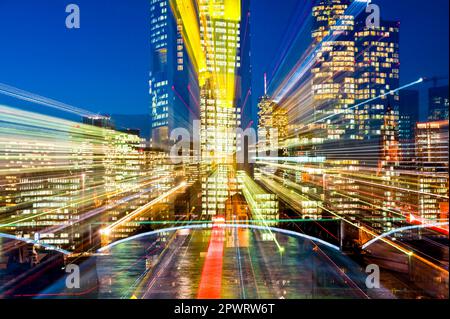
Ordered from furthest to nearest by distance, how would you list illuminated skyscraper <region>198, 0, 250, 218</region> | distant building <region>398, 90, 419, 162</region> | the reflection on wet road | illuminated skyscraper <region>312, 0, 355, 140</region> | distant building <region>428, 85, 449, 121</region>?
illuminated skyscraper <region>312, 0, 355, 140</region> → illuminated skyscraper <region>198, 0, 250, 218</region> → distant building <region>398, 90, 419, 162</region> → distant building <region>428, 85, 449, 121</region> → the reflection on wet road

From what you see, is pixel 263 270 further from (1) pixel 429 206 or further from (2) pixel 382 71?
(2) pixel 382 71

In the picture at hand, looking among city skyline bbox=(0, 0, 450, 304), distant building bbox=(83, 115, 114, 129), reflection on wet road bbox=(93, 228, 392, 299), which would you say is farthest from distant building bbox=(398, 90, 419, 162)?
reflection on wet road bbox=(93, 228, 392, 299)

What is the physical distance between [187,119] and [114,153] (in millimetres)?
14884

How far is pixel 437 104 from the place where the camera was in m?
41.8

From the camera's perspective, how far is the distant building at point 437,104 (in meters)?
38.1

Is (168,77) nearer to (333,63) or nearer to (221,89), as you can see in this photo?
(221,89)

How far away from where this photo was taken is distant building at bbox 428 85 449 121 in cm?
3814

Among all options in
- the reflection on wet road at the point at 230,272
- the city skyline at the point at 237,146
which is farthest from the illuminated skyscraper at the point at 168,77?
the reflection on wet road at the point at 230,272

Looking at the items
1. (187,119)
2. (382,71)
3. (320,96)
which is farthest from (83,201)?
(382,71)

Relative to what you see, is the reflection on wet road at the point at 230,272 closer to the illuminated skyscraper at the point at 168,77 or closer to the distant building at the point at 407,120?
the illuminated skyscraper at the point at 168,77

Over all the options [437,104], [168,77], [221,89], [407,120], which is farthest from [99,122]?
[407,120]

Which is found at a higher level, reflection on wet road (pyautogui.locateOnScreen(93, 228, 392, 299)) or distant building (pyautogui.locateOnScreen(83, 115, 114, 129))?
distant building (pyautogui.locateOnScreen(83, 115, 114, 129))

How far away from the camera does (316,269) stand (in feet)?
50.1

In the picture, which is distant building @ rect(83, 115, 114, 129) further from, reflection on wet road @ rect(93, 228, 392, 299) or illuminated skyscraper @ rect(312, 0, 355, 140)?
reflection on wet road @ rect(93, 228, 392, 299)
